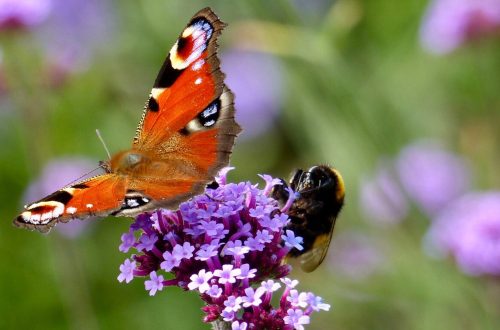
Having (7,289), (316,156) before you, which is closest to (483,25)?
(316,156)

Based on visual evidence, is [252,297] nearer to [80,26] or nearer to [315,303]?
[315,303]

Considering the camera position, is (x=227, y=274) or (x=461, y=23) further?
(x=461, y=23)

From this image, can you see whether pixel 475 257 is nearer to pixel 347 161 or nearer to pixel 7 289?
pixel 347 161

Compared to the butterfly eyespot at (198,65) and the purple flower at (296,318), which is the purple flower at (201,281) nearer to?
the purple flower at (296,318)

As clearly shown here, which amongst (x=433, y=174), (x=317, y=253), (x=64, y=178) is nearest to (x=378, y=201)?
(x=433, y=174)

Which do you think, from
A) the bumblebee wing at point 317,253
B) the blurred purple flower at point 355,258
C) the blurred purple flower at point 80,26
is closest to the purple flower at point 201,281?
the bumblebee wing at point 317,253

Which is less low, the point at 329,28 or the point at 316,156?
the point at 316,156
